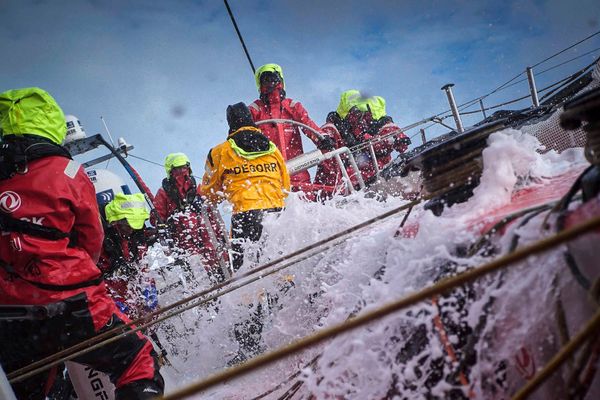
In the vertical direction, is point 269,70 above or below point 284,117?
above

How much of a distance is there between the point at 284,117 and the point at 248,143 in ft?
8.97

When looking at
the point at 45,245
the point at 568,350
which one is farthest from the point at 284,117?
the point at 568,350

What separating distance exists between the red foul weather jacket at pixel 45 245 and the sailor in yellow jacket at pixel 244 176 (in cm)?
179

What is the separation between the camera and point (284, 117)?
6.75 metres

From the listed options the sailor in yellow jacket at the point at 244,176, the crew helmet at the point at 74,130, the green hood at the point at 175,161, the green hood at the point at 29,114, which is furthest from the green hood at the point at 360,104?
the crew helmet at the point at 74,130

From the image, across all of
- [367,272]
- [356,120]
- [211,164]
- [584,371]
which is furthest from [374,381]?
[356,120]

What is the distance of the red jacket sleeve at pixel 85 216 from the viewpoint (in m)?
2.36

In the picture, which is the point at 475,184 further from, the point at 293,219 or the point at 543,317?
the point at 293,219

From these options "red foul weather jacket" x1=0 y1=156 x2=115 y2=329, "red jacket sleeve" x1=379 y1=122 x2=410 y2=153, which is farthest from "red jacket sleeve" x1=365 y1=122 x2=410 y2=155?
"red foul weather jacket" x1=0 y1=156 x2=115 y2=329

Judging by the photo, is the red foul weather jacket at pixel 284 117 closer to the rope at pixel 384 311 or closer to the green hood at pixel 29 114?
the green hood at pixel 29 114

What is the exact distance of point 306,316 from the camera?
2.89 meters

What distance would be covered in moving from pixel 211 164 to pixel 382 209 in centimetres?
200

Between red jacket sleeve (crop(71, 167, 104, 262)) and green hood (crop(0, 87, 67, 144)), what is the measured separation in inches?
15.8

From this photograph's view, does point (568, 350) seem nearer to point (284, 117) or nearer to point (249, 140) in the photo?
point (249, 140)
